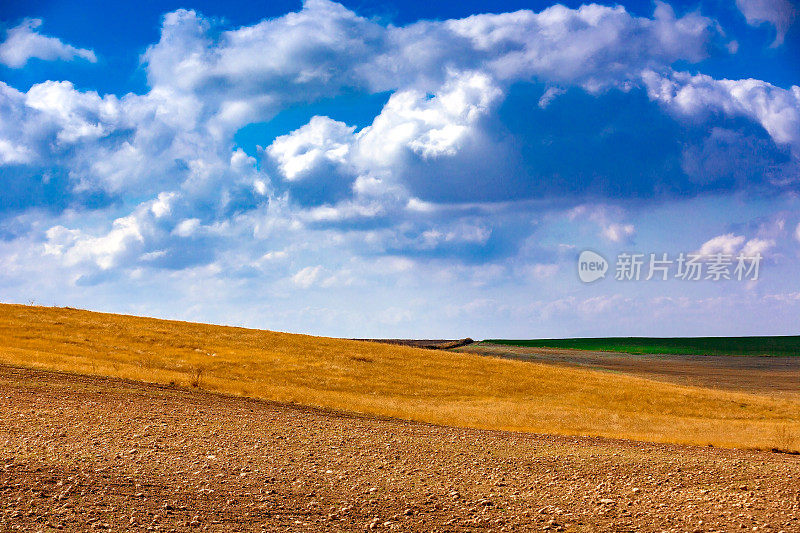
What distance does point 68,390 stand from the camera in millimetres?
18281

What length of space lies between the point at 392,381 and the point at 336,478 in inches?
896

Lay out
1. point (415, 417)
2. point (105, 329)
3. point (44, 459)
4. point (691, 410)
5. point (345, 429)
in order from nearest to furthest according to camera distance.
Result: 1. point (44, 459)
2. point (345, 429)
3. point (415, 417)
4. point (691, 410)
5. point (105, 329)

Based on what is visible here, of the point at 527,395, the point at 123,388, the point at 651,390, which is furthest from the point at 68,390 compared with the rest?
the point at 651,390

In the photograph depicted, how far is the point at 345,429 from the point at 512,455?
160 inches

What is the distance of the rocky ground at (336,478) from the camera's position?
9.98m

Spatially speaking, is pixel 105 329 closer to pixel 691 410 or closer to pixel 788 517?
pixel 691 410

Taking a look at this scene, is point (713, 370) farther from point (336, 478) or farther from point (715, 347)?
point (336, 478)

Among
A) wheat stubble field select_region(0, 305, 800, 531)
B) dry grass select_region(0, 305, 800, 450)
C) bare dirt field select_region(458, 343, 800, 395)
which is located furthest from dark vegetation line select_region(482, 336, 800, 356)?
wheat stubble field select_region(0, 305, 800, 531)

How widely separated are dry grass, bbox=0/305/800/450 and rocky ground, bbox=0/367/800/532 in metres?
7.00

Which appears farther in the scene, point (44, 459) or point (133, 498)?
point (44, 459)

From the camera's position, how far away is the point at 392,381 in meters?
34.5

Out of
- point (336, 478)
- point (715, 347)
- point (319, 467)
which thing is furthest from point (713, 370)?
point (336, 478)

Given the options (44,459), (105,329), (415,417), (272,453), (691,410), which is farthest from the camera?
(105,329)

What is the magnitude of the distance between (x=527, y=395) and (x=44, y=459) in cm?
2639
